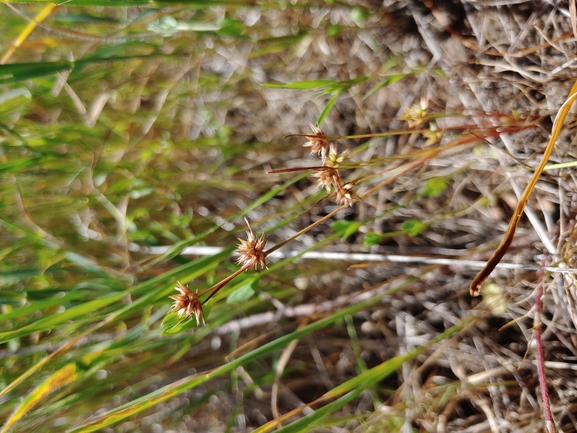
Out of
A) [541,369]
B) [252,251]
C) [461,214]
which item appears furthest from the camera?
[461,214]

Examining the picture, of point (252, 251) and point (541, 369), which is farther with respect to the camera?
point (541, 369)

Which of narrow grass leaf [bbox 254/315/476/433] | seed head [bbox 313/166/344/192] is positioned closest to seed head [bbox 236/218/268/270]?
seed head [bbox 313/166/344/192]

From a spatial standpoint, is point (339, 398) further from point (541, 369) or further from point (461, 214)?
point (461, 214)

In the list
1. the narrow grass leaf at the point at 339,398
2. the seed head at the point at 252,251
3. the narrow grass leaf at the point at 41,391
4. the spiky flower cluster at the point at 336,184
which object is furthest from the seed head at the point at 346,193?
the narrow grass leaf at the point at 41,391

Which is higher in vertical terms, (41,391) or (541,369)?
(41,391)

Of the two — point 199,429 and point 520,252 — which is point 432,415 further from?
point 199,429

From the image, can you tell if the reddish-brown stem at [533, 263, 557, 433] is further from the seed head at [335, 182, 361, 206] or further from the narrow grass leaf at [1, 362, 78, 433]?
the narrow grass leaf at [1, 362, 78, 433]

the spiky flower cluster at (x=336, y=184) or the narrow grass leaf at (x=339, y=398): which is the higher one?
the spiky flower cluster at (x=336, y=184)

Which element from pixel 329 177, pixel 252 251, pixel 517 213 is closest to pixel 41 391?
pixel 252 251

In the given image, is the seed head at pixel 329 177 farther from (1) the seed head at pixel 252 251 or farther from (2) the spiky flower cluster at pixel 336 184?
(1) the seed head at pixel 252 251

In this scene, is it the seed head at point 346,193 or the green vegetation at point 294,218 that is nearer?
the seed head at point 346,193
